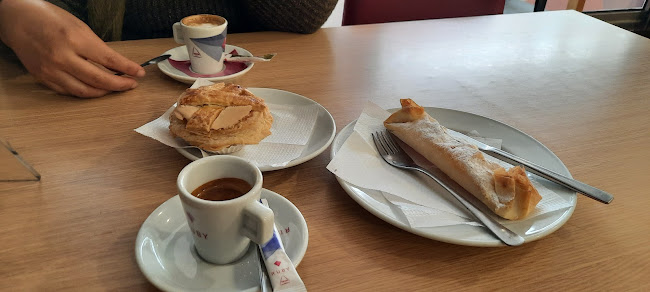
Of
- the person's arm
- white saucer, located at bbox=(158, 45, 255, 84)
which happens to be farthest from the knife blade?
the person's arm

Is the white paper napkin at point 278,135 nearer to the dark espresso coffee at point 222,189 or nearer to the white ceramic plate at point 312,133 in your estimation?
the white ceramic plate at point 312,133

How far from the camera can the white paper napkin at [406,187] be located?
1.91ft

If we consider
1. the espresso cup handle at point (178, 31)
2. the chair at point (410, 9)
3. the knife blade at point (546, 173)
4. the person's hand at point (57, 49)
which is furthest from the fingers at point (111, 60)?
the chair at point (410, 9)

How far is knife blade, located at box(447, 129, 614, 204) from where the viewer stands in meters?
0.61

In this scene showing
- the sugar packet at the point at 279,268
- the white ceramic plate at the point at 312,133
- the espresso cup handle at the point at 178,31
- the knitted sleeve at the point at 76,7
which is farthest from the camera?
the knitted sleeve at the point at 76,7

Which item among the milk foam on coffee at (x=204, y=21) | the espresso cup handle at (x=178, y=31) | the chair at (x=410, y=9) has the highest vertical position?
the milk foam on coffee at (x=204, y=21)

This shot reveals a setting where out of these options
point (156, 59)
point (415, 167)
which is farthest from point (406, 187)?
point (156, 59)

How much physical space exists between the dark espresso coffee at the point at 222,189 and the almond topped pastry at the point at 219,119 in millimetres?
193

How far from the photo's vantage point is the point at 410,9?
1.66 meters

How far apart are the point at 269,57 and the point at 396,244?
0.65 meters

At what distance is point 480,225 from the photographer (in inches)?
22.2

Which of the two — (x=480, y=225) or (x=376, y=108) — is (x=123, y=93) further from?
(x=480, y=225)

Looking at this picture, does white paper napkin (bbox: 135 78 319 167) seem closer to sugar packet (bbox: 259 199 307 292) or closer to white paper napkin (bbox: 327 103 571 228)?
white paper napkin (bbox: 327 103 571 228)

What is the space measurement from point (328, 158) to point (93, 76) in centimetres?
48
